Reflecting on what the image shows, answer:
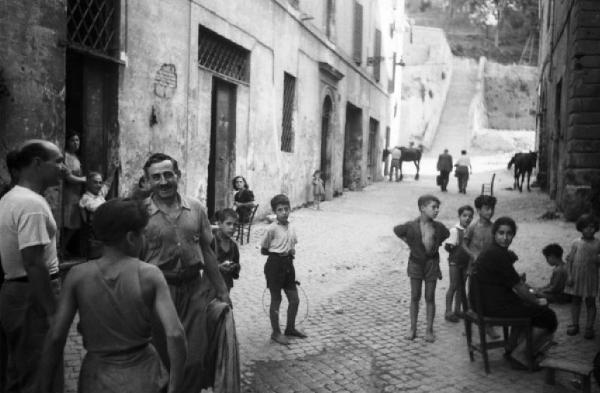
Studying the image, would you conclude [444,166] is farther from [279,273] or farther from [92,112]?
[279,273]

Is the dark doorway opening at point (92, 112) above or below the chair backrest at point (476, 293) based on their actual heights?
above

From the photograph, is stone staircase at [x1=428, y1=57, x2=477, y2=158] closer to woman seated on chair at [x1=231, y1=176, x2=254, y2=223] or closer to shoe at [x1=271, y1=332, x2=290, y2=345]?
woman seated on chair at [x1=231, y1=176, x2=254, y2=223]

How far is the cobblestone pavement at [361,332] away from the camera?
463cm

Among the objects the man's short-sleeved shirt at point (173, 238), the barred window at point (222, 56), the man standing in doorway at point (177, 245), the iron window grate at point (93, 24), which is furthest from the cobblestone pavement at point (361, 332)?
the iron window grate at point (93, 24)

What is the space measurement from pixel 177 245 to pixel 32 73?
11.7ft

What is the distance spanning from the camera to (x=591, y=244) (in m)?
5.72

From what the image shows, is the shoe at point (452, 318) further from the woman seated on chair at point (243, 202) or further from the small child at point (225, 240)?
the woman seated on chair at point (243, 202)

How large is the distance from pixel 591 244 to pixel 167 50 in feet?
19.9

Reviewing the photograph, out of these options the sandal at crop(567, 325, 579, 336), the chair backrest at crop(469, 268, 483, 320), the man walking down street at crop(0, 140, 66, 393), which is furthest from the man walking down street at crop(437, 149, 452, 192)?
the man walking down street at crop(0, 140, 66, 393)

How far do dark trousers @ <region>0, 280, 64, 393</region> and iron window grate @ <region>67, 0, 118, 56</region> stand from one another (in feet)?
14.5

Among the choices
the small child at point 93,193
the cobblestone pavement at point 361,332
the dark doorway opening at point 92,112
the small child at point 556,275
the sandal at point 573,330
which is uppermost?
the dark doorway opening at point 92,112

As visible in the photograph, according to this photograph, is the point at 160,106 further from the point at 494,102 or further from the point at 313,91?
the point at 494,102

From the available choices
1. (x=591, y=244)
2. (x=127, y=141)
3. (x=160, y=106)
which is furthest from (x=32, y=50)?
(x=591, y=244)

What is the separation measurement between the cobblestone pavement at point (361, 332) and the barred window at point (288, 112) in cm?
306
